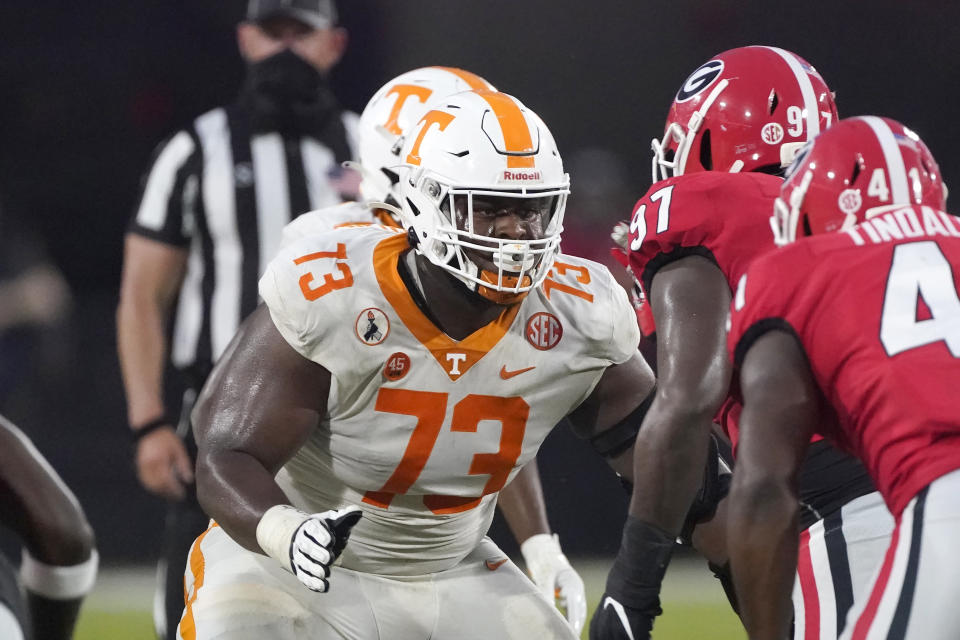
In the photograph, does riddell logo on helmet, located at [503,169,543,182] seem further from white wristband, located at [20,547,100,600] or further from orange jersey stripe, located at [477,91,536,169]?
white wristband, located at [20,547,100,600]

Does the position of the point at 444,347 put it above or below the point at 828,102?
below

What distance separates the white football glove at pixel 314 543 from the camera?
1931mm

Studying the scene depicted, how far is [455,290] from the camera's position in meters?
2.37

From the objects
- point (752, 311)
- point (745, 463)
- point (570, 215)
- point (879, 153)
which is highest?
point (879, 153)

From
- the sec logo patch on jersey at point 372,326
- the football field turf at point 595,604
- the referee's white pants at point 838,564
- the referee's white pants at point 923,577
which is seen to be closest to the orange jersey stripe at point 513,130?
the sec logo patch on jersey at point 372,326

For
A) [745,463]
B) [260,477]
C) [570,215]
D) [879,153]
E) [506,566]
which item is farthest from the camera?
[570,215]

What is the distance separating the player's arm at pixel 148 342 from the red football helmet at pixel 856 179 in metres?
2.28

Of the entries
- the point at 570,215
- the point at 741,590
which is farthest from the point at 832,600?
the point at 570,215

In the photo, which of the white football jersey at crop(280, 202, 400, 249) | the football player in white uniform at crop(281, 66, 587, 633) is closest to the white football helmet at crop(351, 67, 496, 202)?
the football player in white uniform at crop(281, 66, 587, 633)

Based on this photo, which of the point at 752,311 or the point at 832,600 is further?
the point at 832,600

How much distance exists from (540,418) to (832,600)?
1.92 feet

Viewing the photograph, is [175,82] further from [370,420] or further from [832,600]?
[832,600]

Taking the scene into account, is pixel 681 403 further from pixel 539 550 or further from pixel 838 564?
pixel 539 550

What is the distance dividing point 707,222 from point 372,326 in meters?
0.61
